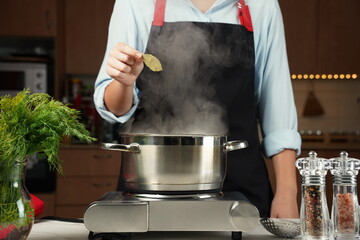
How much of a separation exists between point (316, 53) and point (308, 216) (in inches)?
125

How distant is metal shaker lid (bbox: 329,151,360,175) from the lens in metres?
0.96

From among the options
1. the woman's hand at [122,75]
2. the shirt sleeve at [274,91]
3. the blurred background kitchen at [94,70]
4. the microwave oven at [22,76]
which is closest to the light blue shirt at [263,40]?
the shirt sleeve at [274,91]

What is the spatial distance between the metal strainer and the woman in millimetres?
404

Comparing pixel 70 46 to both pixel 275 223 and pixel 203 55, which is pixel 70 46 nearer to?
pixel 203 55

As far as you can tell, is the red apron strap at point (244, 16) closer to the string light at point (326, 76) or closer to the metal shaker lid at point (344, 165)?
the metal shaker lid at point (344, 165)

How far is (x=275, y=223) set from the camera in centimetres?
105

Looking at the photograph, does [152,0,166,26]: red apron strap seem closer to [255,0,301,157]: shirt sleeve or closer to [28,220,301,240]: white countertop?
[255,0,301,157]: shirt sleeve

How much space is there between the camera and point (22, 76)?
3695 millimetres

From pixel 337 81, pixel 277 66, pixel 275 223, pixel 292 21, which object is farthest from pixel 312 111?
pixel 275 223

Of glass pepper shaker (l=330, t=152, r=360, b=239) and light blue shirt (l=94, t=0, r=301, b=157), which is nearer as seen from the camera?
glass pepper shaker (l=330, t=152, r=360, b=239)

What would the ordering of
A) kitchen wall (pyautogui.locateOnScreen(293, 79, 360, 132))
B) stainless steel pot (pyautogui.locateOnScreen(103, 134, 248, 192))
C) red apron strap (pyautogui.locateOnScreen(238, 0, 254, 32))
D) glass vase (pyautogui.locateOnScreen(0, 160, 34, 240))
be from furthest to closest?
1. kitchen wall (pyautogui.locateOnScreen(293, 79, 360, 132))
2. red apron strap (pyautogui.locateOnScreen(238, 0, 254, 32))
3. stainless steel pot (pyautogui.locateOnScreen(103, 134, 248, 192))
4. glass vase (pyautogui.locateOnScreen(0, 160, 34, 240))

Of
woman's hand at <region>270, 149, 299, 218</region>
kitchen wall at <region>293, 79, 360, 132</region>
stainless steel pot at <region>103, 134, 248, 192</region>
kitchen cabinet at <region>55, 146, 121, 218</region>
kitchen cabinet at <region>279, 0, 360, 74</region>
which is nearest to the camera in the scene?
stainless steel pot at <region>103, 134, 248, 192</region>

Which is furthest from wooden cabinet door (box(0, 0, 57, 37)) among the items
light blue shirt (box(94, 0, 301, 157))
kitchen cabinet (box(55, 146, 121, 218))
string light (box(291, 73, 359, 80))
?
light blue shirt (box(94, 0, 301, 157))

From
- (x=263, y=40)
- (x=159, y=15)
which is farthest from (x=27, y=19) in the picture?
(x=263, y=40)
